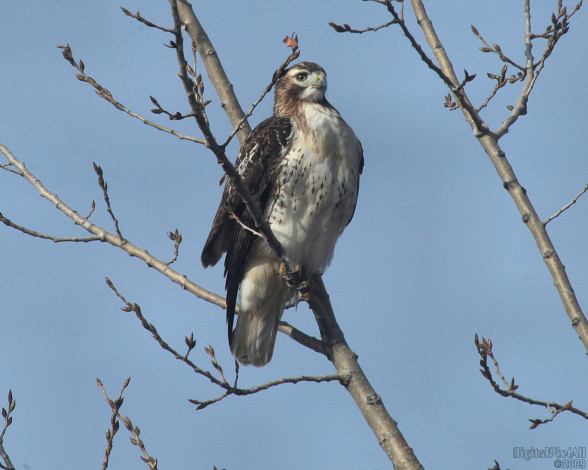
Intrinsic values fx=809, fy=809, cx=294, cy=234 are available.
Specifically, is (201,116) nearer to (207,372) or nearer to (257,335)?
(207,372)

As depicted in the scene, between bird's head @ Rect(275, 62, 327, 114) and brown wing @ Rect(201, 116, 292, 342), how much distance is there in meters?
0.33

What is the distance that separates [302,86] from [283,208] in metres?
1.07

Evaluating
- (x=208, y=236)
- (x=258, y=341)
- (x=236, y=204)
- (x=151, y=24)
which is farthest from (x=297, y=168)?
(x=151, y=24)

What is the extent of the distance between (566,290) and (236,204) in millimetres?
2260

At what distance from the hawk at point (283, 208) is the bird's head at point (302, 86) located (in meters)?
0.01

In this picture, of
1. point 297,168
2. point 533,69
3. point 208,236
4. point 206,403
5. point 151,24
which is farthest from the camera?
point 208,236

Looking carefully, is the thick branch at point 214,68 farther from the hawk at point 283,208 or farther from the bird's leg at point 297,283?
the bird's leg at point 297,283

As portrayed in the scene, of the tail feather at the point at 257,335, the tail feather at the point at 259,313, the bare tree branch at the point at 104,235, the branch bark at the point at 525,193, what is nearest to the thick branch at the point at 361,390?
the tail feather at the point at 259,313

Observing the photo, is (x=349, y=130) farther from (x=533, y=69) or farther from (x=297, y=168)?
(x=533, y=69)

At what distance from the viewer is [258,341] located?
5.62 metres

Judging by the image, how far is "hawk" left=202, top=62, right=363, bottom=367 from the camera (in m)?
5.21

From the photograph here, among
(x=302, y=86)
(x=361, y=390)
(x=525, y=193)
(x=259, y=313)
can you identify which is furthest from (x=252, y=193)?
(x=525, y=193)

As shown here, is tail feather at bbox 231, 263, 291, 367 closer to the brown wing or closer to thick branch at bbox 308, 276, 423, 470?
the brown wing

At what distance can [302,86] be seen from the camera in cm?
580
